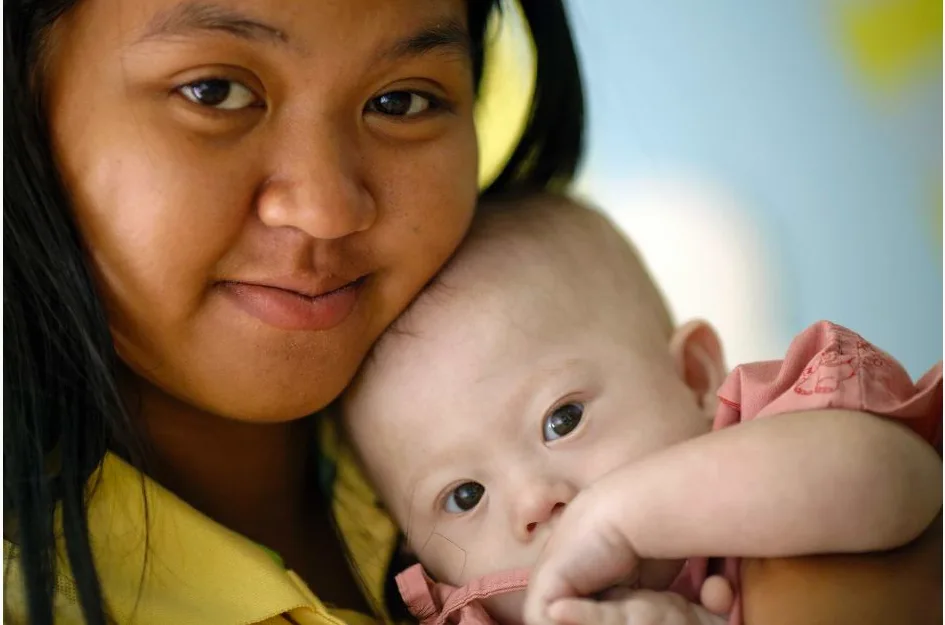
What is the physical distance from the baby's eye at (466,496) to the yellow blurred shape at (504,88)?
0.35m

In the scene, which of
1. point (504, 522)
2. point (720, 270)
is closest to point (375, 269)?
point (504, 522)

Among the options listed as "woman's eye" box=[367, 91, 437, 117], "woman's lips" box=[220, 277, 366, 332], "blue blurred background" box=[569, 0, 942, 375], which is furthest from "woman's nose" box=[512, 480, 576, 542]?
"blue blurred background" box=[569, 0, 942, 375]

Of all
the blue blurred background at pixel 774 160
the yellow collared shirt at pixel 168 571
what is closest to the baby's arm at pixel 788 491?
the yellow collared shirt at pixel 168 571

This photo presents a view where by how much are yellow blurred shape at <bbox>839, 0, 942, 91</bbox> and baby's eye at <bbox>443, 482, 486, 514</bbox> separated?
0.73 metres

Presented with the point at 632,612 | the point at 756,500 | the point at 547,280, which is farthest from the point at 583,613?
the point at 547,280

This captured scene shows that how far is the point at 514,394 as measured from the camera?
0.94 m

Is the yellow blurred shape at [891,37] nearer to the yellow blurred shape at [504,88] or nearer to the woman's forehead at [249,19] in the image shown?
the yellow blurred shape at [504,88]

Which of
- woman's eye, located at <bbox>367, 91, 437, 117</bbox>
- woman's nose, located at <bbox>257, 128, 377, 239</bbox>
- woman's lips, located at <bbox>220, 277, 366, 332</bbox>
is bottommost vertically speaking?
woman's lips, located at <bbox>220, 277, 366, 332</bbox>

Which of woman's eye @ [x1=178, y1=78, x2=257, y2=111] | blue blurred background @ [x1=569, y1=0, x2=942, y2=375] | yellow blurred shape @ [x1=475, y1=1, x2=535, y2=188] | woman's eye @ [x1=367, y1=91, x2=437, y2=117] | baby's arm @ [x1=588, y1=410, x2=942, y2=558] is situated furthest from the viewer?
blue blurred background @ [x1=569, y1=0, x2=942, y2=375]

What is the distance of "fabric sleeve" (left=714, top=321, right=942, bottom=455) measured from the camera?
801mm

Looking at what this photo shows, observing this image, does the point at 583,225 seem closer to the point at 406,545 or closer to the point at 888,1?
the point at 406,545

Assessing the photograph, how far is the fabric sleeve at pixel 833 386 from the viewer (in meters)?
0.80

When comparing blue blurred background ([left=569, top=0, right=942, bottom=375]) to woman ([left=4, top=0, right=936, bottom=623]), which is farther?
blue blurred background ([left=569, top=0, right=942, bottom=375])

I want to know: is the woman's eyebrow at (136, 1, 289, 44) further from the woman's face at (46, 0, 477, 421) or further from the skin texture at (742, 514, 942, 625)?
the skin texture at (742, 514, 942, 625)
